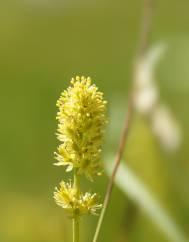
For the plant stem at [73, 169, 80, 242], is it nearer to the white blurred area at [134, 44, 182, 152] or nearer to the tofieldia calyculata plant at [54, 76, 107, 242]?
the tofieldia calyculata plant at [54, 76, 107, 242]

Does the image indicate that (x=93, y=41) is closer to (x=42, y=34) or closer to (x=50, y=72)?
(x=42, y=34)

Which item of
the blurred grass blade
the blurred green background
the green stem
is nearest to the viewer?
the green stem

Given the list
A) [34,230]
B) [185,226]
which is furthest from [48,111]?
[185,226]

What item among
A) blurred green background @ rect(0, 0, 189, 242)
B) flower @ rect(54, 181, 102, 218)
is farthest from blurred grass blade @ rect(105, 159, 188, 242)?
flower @ rect(54, 181, 102, 218)

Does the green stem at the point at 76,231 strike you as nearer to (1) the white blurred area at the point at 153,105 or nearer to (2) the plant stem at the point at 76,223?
(2) the plant stem at the point at 76,223

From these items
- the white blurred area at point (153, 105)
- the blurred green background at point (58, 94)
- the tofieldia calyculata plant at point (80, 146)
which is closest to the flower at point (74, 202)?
the tofieldia calyculata plant at point (80, 146)

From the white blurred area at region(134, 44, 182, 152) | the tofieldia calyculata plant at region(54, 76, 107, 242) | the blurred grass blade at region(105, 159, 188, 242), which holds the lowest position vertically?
the tofieldia calyculata plant at region(54, 76, 107, 242)
